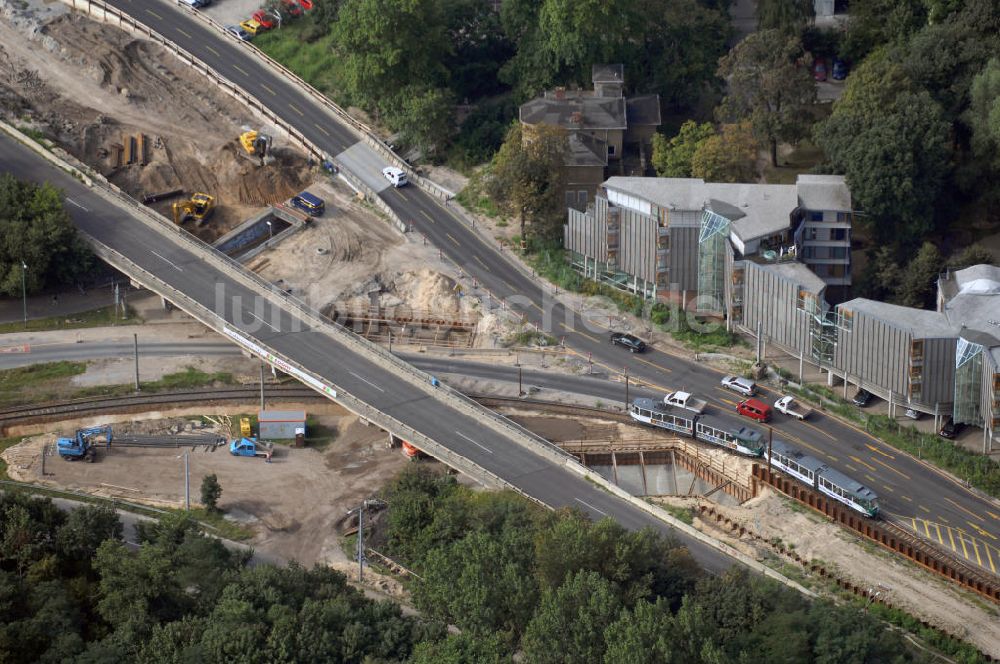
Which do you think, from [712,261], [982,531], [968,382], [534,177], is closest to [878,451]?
[968,382]

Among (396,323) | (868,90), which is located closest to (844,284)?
(868,90)

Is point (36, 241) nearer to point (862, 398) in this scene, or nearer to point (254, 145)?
point (254, 145)

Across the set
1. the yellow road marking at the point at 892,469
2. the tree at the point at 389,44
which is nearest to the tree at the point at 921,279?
the yellow road marking at the point at 892,469

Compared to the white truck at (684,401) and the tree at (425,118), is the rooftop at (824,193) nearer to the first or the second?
the white truck at (684,401)

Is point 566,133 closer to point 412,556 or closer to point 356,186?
point 356,186

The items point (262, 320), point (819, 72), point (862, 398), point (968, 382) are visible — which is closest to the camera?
point (968, 382)

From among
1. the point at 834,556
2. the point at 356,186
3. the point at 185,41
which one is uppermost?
the point at 185,41
